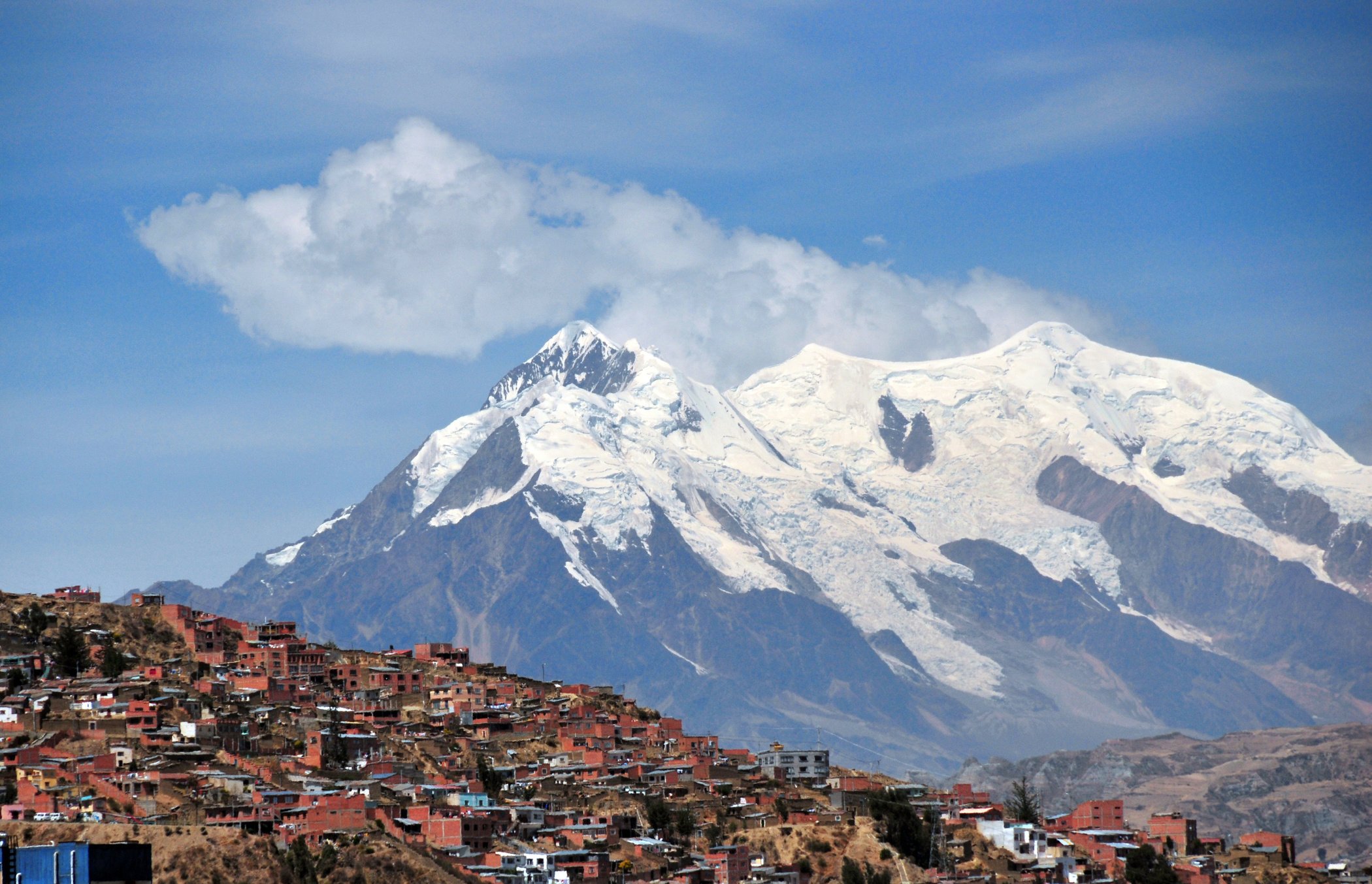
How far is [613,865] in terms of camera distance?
125625mm

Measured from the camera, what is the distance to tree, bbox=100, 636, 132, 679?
149 metres

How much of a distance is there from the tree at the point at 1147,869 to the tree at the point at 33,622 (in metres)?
68.6

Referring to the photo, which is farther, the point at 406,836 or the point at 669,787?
the point at 669,787

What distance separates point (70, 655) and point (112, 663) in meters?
2.67

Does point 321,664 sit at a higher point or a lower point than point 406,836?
higher

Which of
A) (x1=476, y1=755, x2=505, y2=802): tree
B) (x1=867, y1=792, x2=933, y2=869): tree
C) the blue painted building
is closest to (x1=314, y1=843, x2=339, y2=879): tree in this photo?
(x1=476, y1=755, x2=505, y2=802): tree

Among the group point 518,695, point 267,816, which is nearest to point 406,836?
point 267,816

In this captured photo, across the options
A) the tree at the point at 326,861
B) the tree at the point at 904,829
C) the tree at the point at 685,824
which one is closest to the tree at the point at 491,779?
the tree at the point at 685,824

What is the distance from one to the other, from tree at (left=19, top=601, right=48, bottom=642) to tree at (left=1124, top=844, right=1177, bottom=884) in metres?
68.6

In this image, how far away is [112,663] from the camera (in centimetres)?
14950

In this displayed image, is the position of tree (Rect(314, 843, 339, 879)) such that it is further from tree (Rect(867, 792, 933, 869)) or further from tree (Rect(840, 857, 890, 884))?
tree (Rect(867, 792, 933, 869))

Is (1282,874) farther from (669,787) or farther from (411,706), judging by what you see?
(411,706)

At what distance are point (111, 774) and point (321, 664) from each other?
4501 centimetres

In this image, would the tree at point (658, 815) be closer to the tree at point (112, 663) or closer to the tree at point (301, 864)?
the tree at point (301, 864)
